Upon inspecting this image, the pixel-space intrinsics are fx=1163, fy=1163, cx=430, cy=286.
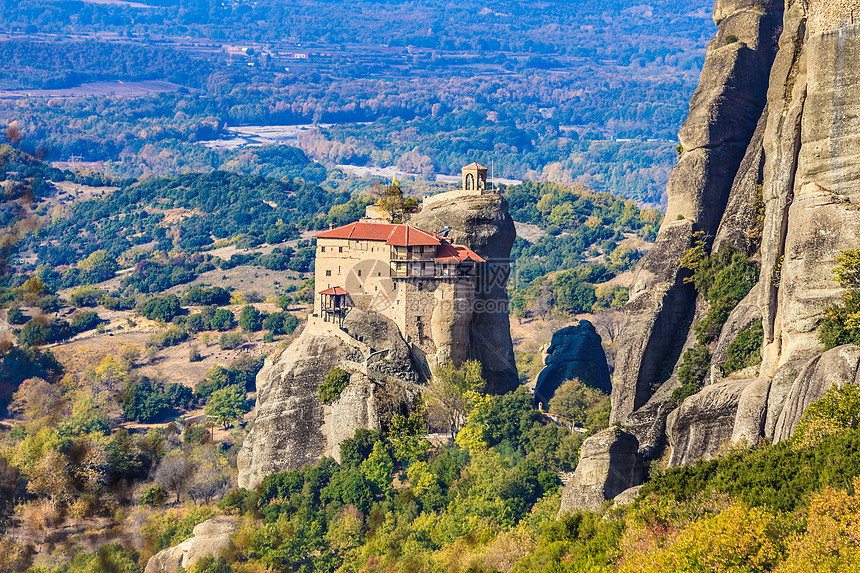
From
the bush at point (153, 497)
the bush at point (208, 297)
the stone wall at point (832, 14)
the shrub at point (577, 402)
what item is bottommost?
the bush at point (153, 497)

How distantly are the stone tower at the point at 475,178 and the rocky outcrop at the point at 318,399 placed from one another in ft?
33.7

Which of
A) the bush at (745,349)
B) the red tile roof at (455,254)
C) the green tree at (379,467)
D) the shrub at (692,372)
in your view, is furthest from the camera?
the red tile roof at (455,254)

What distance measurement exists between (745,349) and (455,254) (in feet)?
72.7

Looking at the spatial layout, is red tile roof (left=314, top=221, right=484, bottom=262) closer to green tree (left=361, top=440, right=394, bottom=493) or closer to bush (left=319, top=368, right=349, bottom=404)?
bush (left=319, top=368, right=349, bottom=404)

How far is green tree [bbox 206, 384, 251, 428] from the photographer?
103m

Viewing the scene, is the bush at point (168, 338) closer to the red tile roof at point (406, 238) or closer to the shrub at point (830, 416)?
the red tile roof at point (406, 238)

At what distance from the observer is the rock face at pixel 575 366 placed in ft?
246

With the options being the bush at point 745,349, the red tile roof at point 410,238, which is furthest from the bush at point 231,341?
the bush at point 745,349

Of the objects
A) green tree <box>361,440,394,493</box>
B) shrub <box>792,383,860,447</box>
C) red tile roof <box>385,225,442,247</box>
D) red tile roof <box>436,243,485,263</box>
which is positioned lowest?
green tree <box>361,440,394,493</box>

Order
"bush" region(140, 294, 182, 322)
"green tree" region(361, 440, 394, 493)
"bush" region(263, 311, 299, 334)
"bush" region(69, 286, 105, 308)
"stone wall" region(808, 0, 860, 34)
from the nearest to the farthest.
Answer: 1. "stone wall" region(808, 0, 860, 34)
2. "green tree" region(361, 440, 394, 493)
3. "bush" region(263, 311, 299, 334)
4. "bush" region(140, 294, 182, 322)
5. "bush" region(69, 286, 105, 308)

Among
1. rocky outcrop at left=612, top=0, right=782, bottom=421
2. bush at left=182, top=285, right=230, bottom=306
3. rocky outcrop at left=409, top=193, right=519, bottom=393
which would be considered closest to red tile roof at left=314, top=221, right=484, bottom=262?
rocky outcrop at left=409, top=193, right=519, bottom=393

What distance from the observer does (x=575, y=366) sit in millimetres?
75562

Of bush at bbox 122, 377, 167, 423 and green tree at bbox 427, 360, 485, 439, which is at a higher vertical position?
green tree at bbox 427, 360, 485, 439

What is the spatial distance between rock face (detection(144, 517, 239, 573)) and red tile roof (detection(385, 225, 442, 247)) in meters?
18.3
